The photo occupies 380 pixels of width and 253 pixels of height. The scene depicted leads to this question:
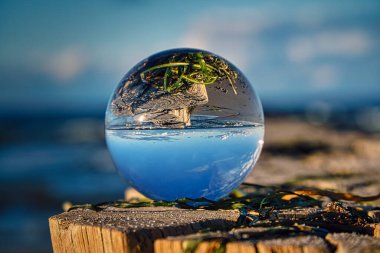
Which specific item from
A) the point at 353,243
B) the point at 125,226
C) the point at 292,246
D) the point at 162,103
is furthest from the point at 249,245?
the point at 162,103

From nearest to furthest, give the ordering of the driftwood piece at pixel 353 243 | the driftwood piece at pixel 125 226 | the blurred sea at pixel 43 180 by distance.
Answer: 1. the driftwood piece at pixel 353 243
2. the driftwood piece at pixel 125 226
3. the blurred sea at pixel 43 180

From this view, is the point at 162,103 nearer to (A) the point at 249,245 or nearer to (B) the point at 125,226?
(B) the point at 125,226

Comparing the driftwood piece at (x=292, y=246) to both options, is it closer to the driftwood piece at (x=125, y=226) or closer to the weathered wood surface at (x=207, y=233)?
the weathered wood surface at (x=207, y=233)

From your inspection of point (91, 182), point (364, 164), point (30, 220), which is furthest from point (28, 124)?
point (364, 164)

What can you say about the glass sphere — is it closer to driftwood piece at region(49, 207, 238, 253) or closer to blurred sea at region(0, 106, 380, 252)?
driftwood piece at region(49, 207, 238, 253)

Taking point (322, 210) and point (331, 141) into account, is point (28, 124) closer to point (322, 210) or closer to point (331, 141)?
point (331, 141)

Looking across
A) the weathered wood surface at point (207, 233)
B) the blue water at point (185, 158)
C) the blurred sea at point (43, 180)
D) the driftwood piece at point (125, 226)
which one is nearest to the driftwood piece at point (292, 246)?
the weathered wood surface at point (207, 233)
